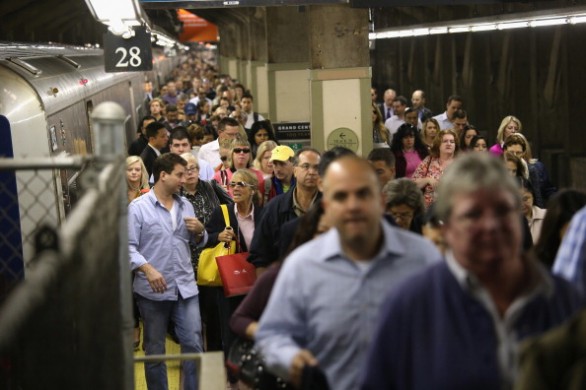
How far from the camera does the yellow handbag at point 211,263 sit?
26.0 ft

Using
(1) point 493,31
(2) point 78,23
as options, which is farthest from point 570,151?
(2) point 78,23

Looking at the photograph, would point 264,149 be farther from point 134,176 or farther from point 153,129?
Result: point 153,129

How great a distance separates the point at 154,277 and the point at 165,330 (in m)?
0.48

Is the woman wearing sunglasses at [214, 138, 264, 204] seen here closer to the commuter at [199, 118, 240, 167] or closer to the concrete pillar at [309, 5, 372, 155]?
the commuter at [199, 118, 240, 167]

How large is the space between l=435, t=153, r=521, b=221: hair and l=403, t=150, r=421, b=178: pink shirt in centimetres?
858

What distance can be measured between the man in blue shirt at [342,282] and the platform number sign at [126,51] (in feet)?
26.2

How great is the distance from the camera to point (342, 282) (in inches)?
149

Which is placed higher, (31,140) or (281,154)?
(31,140)

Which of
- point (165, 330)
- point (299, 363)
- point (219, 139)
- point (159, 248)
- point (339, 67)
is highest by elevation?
point (339, 67)

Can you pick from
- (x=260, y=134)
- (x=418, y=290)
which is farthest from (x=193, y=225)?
(x=260, y=134)

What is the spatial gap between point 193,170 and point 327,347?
5.21 meters

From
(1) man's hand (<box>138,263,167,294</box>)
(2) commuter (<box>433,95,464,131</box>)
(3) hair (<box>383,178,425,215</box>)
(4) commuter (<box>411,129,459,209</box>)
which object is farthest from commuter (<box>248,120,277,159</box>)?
Result: (3) hair (<box>383,178,425,215</box>)

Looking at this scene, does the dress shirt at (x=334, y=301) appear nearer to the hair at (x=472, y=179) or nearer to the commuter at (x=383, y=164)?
the hair at (x=472, y=179)

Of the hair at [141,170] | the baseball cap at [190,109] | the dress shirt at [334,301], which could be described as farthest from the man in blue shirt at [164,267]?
the baseball cap at [190,109]
